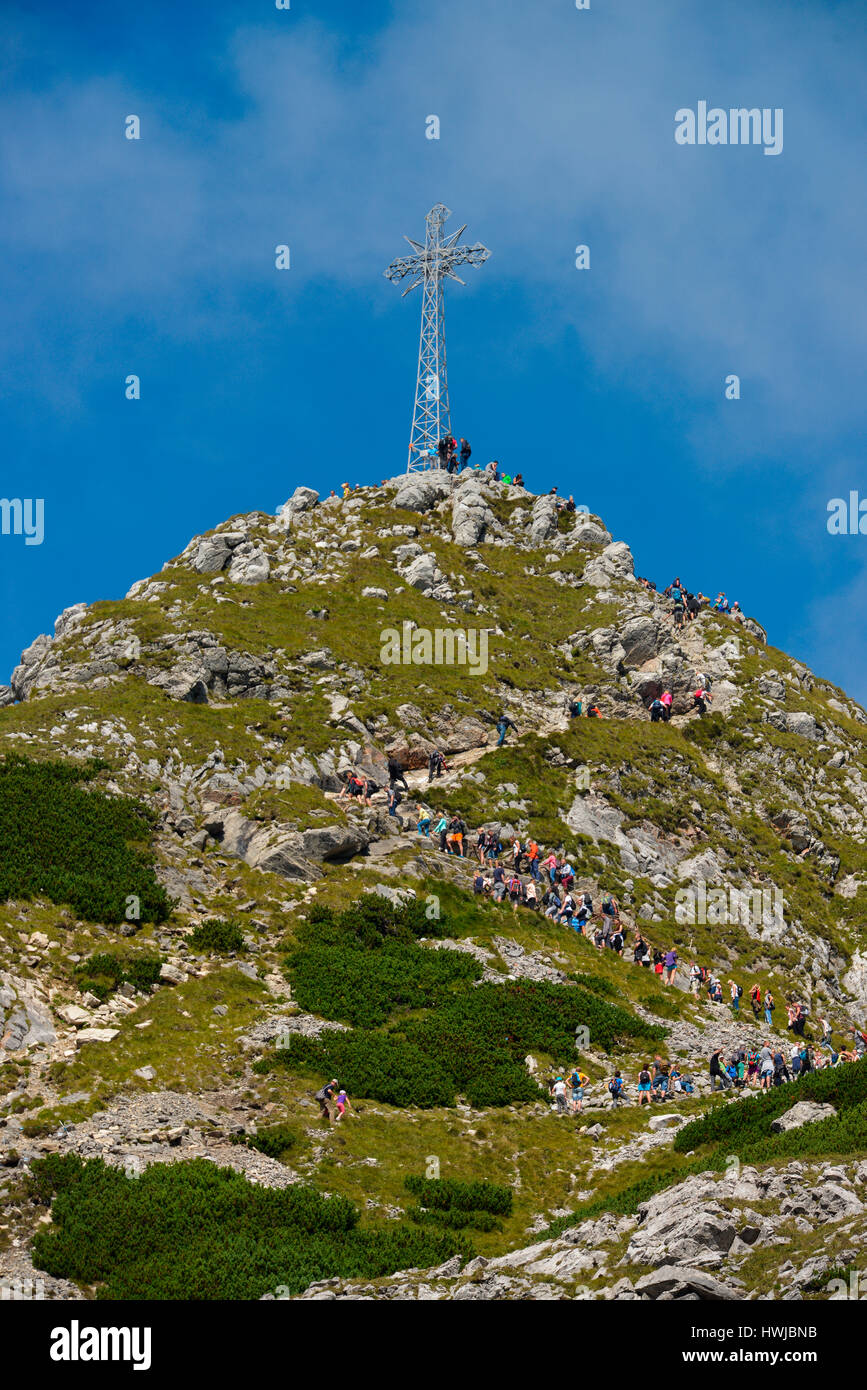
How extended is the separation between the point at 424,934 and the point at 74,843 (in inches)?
531

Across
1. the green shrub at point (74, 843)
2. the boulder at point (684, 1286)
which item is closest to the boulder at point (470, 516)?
the green shrub at point (74, 843)

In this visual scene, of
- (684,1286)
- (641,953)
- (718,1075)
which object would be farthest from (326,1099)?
(641,953)

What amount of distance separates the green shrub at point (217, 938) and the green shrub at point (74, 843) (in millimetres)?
1499

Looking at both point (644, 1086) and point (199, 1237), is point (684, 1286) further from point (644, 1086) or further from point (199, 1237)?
point (644, 1086)

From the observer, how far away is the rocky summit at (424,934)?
2316 centimetres

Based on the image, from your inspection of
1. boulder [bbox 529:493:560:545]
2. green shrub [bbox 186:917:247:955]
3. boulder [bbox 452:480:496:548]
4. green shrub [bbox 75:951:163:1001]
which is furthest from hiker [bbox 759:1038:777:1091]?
boulder [bbox 529:493:560:545]

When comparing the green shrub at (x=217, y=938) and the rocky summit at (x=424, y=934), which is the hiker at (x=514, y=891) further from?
the green shrub at (x=217, y=938)

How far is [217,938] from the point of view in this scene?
38000 mm

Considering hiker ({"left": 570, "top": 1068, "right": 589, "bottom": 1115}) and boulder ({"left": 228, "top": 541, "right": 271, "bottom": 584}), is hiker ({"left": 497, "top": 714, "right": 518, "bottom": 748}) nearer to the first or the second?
boulder ({"left": 228, "top": 541, "right": 271, "bottom": 584})
